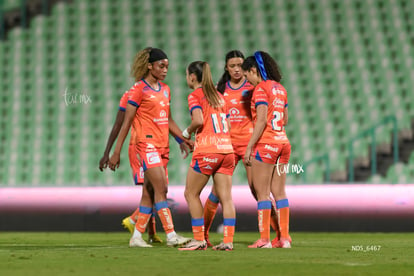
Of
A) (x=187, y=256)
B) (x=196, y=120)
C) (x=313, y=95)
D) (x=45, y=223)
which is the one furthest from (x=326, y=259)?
(x=313, y=95)

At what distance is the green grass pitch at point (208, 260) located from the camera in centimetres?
577

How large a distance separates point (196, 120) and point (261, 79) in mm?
914

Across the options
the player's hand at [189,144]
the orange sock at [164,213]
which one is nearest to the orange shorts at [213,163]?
the orange sock at [164,213]

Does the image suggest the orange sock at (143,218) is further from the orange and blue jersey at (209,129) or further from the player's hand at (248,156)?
the player's hand at (248,156)

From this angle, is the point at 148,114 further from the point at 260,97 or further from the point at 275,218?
the point at 275,218

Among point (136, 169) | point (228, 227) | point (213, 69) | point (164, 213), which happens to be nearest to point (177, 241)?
point (164, 213)

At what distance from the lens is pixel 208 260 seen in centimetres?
654

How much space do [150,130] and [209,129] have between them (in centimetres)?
74

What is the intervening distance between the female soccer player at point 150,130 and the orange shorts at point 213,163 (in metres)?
0.53

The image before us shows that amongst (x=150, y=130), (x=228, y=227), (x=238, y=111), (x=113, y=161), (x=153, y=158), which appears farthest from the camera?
(x=238, y=111)

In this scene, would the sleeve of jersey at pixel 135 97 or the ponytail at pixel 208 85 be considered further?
the sleeve of jersey at pixel 135 97

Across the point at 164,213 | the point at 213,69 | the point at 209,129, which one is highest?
the point at 213,69

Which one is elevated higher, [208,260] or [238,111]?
[238,111]

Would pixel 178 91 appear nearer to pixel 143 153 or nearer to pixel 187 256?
pixel 143 153
